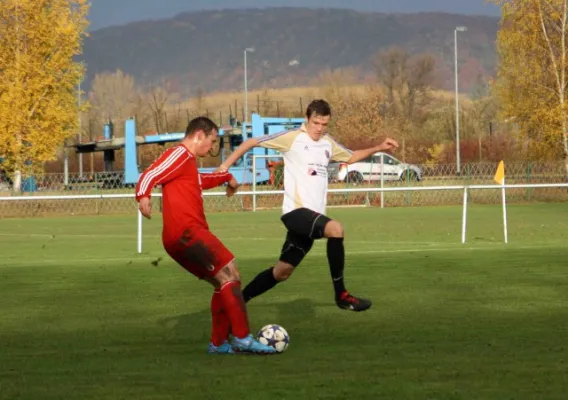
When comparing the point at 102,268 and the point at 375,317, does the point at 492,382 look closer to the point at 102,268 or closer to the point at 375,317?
the point at 375,317

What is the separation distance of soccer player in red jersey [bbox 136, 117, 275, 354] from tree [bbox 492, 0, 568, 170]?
35.0m

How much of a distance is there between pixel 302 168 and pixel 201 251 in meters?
2.35

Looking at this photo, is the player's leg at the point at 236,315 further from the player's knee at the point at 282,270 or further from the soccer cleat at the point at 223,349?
the player's knee at the point at 282,270

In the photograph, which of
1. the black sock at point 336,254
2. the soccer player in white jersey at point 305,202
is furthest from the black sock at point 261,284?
the black sock at point 336,254

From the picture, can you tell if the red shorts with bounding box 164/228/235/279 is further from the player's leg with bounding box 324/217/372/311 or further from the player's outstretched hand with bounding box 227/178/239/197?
the player's leg with bounding box 324/217/372/311

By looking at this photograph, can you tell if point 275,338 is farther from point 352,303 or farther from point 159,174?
point 352,303

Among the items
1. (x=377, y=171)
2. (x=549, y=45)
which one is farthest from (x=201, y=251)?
(x=377, y=171)

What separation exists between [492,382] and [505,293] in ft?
18.5

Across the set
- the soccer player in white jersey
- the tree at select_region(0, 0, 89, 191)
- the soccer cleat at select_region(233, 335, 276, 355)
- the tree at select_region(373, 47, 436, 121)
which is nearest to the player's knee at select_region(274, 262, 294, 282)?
the soccer player in white jersey

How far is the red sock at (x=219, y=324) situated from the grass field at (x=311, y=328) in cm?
18

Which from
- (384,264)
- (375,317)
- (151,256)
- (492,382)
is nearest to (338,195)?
(151,256)

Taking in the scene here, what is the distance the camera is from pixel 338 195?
42219 millimetres

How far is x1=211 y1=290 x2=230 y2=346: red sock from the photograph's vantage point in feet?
28.7

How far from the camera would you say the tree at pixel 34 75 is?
135 feet
